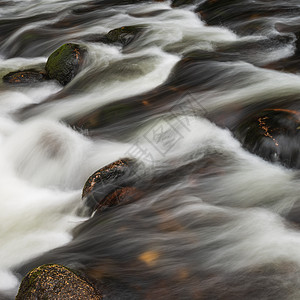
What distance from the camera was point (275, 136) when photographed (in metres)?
4.13

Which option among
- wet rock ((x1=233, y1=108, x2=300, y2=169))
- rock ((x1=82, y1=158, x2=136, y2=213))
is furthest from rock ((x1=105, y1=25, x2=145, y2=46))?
rock ((x1=82, y1=158, x2=136, y2=213))

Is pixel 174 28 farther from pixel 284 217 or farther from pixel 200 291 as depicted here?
pixel 200 291

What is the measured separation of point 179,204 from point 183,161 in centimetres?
80

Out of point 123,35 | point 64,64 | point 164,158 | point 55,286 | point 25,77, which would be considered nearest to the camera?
point 55,286

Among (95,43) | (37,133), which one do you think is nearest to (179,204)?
(37,133)

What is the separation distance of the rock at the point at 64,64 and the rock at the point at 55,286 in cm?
469

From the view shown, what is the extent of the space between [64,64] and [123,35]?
1.66m

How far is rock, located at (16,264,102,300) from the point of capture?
100 inches

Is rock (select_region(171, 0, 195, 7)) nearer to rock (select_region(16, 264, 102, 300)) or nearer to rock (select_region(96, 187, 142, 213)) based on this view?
rock (select_region(96, 187, 142, 213))

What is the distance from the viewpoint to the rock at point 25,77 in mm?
7066

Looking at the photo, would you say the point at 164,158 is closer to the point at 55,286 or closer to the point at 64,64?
the point at 55,286

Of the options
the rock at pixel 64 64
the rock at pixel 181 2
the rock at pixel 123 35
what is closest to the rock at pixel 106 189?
the rock at pixel 64 64

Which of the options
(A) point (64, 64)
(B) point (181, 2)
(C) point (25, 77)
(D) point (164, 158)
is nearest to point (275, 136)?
(D) point (164, 158)

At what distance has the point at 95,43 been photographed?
26.5ft
